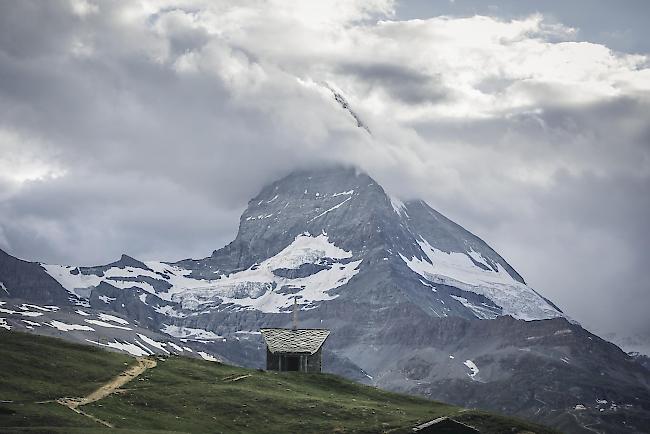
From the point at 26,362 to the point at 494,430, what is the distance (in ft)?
160

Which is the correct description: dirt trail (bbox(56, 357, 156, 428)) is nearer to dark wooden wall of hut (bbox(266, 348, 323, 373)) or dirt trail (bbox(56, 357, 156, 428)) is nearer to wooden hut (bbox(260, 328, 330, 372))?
dark wooden wall of hut (bbox(266, 348, 323, 373))

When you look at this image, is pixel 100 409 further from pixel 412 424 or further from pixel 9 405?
pixel 412 424

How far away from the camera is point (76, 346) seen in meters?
132

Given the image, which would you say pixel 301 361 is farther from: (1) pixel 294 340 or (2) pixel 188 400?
(2) pixel 188 400

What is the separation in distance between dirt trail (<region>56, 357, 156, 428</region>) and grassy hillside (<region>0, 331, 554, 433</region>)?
0.91 metres

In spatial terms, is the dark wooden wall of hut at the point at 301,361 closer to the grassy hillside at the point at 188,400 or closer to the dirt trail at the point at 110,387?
the grassy hillside at the point at 188,400

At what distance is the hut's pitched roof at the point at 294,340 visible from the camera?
148750 mm

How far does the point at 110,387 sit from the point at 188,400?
8336 millimetres

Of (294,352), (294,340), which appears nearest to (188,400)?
(294,352)

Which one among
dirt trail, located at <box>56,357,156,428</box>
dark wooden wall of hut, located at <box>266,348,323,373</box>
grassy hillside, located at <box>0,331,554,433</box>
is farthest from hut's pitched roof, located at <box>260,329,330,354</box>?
dirt trail, located at <box>56,357,156,428</box>

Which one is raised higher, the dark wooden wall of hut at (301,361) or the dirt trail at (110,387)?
the dark wooden wall of hut at (301,361)

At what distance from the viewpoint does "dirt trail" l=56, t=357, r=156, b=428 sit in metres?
99.8

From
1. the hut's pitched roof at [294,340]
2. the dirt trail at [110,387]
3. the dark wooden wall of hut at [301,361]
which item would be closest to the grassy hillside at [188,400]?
the dirt trail at [110,387]

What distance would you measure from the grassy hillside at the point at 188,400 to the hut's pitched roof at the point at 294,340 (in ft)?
44.2
